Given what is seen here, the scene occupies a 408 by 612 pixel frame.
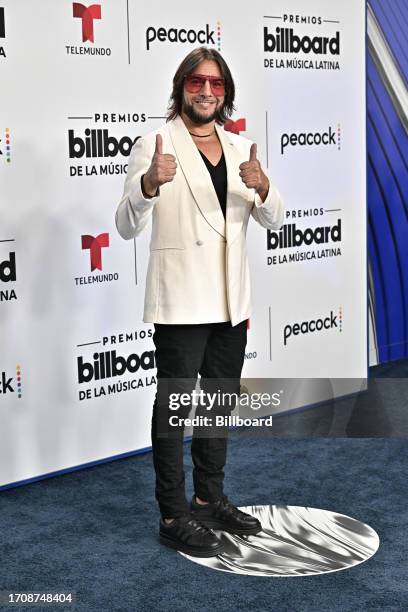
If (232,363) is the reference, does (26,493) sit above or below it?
below

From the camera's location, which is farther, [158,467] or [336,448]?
[336,448]

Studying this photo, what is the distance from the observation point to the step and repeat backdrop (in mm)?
3891

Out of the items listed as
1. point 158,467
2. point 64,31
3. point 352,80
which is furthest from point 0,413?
point 352,80

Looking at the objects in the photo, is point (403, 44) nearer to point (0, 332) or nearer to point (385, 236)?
point (385, 236)

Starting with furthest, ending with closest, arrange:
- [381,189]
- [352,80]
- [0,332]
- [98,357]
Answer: [381,189] → [352,80] → [98,357] → [0,332]

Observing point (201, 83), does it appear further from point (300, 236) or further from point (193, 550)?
point (300, 236)

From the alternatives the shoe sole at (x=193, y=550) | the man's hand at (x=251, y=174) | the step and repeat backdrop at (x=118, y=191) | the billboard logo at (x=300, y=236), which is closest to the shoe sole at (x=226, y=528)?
the shoe sole at (x=193, y=550)

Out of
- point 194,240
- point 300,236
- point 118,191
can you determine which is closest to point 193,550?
point 194,240

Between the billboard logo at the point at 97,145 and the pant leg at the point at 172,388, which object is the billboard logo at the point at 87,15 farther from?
the pant leg at the point at 172,388

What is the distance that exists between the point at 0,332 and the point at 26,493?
2.13 feet

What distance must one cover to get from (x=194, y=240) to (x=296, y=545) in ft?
3.56

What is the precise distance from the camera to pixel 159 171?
9.46ft

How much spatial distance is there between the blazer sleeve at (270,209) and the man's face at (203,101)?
296 mm

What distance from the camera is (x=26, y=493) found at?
12.9ft
